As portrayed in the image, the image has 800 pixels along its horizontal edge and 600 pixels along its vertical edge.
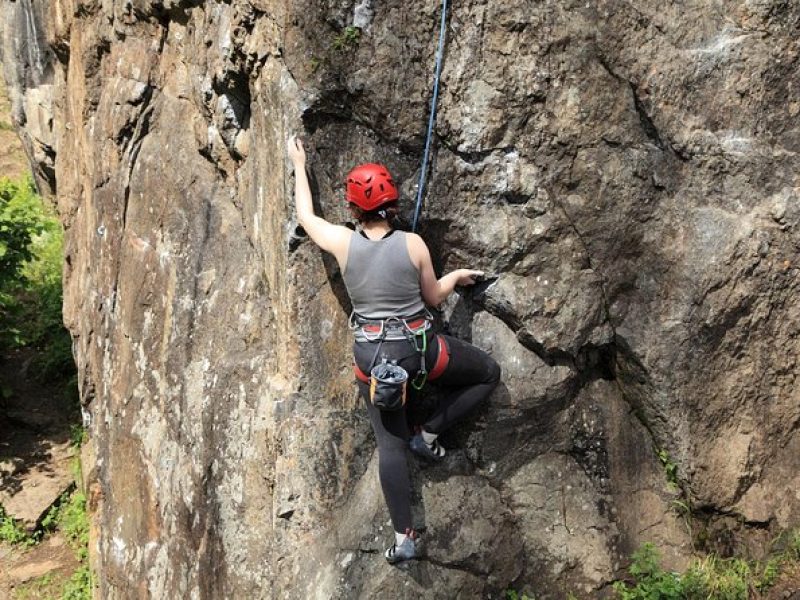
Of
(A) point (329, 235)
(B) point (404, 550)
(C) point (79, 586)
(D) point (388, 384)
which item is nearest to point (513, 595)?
(B) point (404, 550)

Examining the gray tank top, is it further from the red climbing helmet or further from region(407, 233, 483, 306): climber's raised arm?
the red climbing helmet

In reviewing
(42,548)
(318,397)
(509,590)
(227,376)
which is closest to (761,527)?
(509,590)

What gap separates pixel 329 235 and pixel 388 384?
88cm

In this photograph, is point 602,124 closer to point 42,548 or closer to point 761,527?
point 761,527

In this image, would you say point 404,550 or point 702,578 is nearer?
point 404,550

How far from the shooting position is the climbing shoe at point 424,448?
16.6 feet

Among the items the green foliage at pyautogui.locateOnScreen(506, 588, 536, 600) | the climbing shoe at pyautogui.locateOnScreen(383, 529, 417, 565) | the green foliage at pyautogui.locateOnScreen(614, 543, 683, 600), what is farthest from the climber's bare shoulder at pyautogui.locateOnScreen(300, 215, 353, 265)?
the green foliage at pyautogui.locateOnScreen(614, 543, 683, 600)

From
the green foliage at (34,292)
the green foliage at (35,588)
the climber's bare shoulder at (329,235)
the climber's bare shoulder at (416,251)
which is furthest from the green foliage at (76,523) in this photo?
the climber's bare shoulder at (416,251)

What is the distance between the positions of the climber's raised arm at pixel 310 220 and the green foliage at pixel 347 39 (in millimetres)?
580

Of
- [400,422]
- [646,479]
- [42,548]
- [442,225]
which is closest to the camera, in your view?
[400,422]

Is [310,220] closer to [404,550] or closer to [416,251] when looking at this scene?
[416,251]

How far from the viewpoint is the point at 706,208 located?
518cm

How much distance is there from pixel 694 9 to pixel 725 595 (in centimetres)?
364

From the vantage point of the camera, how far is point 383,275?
14.7 feet
